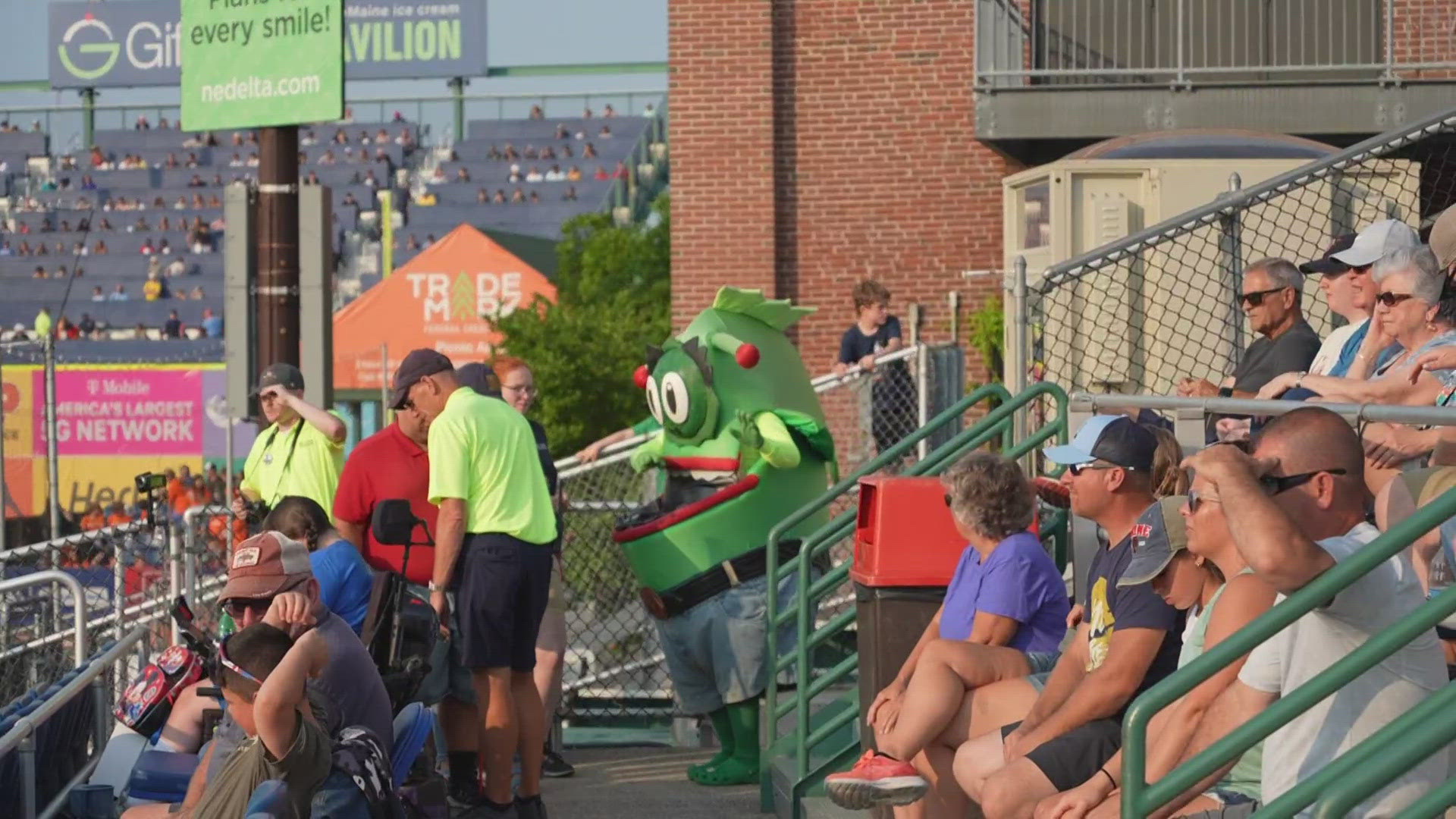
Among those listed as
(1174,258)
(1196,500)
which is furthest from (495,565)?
(1174,258)

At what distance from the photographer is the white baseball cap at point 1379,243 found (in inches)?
221

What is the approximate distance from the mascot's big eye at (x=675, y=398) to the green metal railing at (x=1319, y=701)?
4.99m

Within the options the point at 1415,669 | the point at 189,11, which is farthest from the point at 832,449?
the point at 1415,669

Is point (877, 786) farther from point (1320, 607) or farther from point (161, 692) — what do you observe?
point (161, 692)

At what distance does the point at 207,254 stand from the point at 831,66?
1086 inches

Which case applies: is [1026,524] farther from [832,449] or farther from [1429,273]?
[832,449]

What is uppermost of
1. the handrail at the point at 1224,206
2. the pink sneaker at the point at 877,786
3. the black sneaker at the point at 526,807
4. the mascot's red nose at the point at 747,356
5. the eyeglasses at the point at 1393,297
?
the handrail at the point at 1224,206

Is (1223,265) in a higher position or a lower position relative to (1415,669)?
higher

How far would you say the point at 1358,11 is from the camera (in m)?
17.5

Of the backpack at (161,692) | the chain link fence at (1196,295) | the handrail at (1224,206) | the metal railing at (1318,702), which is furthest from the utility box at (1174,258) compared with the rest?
the metal railing at (1318,702)

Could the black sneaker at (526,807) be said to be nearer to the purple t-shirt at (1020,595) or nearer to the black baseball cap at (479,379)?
the black baseball cap at (479,379)

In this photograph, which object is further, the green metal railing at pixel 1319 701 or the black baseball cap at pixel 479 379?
the black baseball cap at pixel 479 379

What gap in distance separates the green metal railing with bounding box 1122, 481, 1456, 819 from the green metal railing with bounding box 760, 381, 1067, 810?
134 inches

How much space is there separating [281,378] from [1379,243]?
15.3 feet
